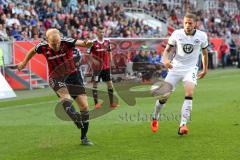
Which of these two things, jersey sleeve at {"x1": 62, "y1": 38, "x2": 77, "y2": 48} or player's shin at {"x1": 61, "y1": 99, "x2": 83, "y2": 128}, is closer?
jersey sleeve at {"x1": 62, "y1": 38, "x2": 77, "y2": 48}

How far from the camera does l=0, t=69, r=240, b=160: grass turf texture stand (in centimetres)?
854

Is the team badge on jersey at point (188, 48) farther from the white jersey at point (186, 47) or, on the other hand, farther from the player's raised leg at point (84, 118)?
the player's raised leg at point (84, 118)

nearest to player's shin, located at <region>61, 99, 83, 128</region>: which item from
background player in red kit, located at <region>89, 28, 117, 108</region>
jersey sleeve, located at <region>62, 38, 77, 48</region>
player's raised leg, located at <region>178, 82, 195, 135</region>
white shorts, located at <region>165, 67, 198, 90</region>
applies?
jersey sleeve, located at <region>62, 38, 77, 48</region>

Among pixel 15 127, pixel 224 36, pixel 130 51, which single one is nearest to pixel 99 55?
pixel 15 127

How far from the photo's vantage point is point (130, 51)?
28062 millimetres

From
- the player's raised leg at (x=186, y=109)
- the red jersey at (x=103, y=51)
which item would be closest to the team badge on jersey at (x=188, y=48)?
the player's raised leg at (x=186, y=109)

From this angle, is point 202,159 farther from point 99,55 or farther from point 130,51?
point 130,51

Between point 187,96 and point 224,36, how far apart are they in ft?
110

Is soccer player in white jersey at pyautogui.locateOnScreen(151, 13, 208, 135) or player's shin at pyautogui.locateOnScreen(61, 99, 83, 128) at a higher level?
soccer player in white jersey at pyautogui.locateOnScreen(151, 13, 208, 135)

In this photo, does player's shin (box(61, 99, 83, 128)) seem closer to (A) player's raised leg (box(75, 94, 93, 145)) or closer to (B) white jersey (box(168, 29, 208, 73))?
(A) player's raised leg (box(75, 94, 93, 145))

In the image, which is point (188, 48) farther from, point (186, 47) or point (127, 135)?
point (127, 135)

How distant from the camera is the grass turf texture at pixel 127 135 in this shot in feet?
28.0

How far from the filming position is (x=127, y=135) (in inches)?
410

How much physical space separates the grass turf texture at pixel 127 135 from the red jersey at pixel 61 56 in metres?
1.27
